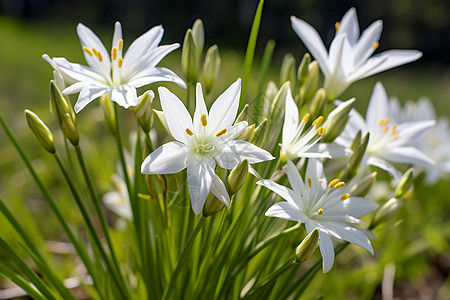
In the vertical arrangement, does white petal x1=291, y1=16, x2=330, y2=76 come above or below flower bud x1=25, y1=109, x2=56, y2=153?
above

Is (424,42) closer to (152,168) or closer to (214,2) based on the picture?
(214,2)

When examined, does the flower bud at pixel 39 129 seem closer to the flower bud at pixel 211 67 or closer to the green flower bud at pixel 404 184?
the flower bud at pixel 211 67

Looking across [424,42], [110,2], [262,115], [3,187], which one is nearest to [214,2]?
[110,2]

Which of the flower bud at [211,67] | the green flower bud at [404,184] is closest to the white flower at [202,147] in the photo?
the flower bud at [211,67]

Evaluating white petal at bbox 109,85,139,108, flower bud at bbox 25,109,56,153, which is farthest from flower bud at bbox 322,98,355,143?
flower bud at bbox 25,109,56,153

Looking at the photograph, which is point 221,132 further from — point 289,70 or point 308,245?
point 289,70

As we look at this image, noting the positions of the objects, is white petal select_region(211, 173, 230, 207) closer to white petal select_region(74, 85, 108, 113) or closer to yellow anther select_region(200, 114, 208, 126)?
yellow anther select_region(200, 114, 208, 126)
